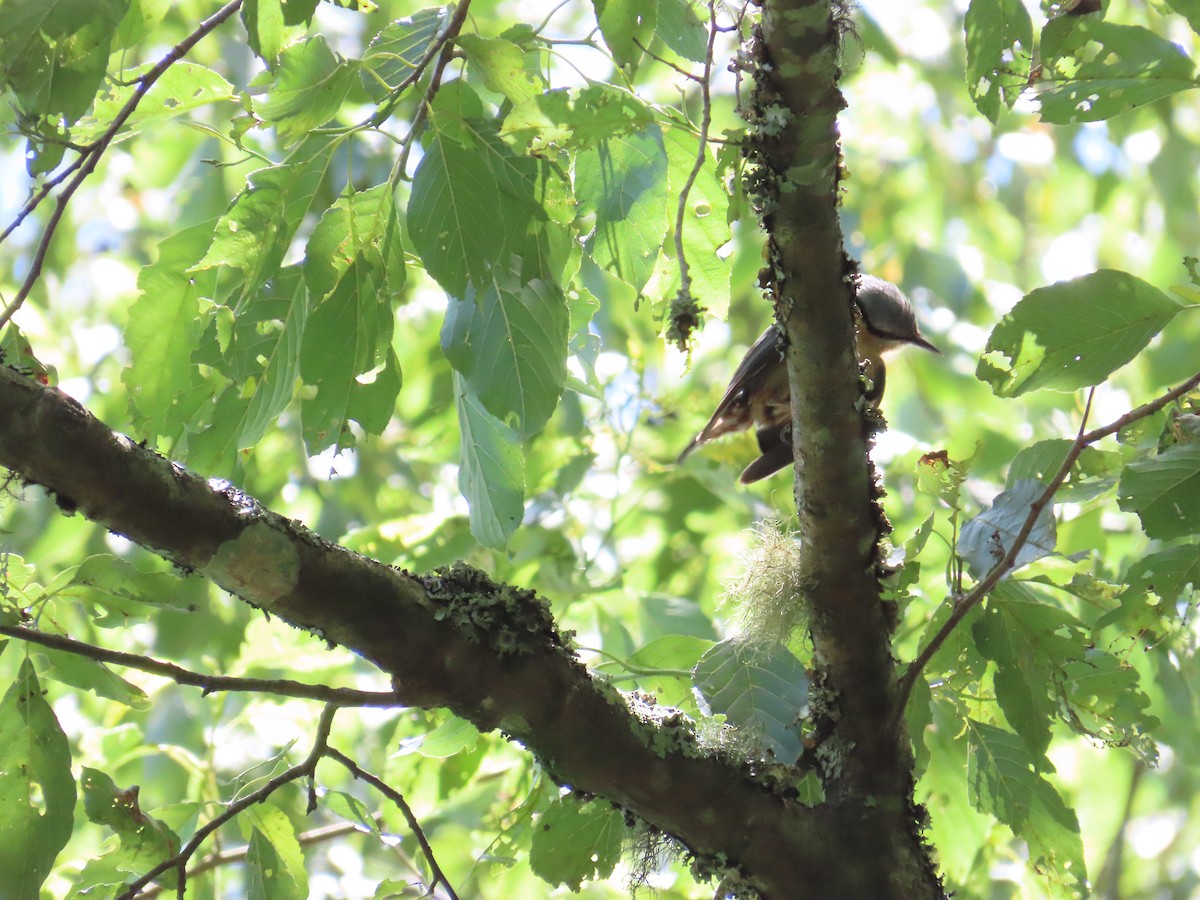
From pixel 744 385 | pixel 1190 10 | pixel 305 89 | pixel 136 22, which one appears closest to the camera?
pixel 1190 10

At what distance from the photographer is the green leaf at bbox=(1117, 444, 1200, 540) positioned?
5.26 feet

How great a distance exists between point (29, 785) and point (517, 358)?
992mm

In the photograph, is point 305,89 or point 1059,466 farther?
point 1059,466

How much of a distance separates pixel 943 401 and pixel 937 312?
49 cm

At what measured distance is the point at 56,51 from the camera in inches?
61.2

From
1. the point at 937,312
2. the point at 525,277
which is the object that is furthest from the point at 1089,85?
the point at 937,312

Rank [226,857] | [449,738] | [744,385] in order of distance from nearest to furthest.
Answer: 1. [449,738]
2. [226,857]
3. [744,385]

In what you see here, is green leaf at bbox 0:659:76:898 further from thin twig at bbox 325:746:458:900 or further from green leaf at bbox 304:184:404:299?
green leaf at bbox 304:184:404:299

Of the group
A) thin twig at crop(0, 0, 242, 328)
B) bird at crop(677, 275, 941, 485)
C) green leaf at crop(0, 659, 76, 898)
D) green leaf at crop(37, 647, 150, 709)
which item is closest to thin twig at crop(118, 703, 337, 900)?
green leaf at crop(0, 659, 76, 898)

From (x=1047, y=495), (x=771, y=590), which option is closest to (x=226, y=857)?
(x=771, y=590)

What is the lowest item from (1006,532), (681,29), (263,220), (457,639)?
(457,639)

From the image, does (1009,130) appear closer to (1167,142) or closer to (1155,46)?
(1167,142)

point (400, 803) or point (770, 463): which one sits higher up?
point (770, 463)

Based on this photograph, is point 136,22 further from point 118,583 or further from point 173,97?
point 118,583
